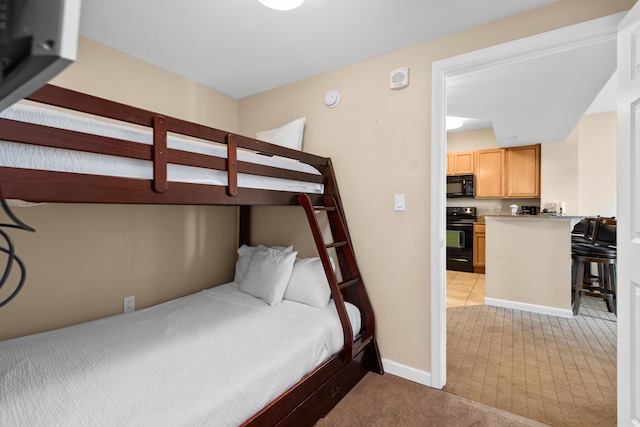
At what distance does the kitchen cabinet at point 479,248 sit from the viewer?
543 centimetres

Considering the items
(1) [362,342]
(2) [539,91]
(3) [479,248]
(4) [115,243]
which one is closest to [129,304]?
(4) [115,243]

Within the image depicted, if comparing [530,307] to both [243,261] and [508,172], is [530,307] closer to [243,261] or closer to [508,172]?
[508,172]

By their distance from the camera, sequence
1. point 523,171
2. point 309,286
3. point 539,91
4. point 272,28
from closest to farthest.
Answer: point 272,28 → point 309,286 → point 539,91 → point 523,171

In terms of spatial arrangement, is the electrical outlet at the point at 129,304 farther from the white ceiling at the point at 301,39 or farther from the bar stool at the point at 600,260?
the bar stool at the point at 600,260

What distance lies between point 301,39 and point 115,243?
75.9 inches

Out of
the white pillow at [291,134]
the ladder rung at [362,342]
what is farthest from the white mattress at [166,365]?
the white pillow at [291,134]

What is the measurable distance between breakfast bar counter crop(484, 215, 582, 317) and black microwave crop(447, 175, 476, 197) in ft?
6.01

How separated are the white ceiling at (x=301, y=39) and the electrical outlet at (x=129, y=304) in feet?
5.89

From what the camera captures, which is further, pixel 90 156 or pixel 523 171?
pixel 523 171

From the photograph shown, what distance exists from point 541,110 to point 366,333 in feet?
10.3

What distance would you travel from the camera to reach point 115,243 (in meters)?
2.26

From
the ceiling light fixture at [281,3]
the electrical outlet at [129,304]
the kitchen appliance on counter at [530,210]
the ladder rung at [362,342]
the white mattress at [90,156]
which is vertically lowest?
the ladder rung at [362,342]

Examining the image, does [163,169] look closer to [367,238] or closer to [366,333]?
[367,238]

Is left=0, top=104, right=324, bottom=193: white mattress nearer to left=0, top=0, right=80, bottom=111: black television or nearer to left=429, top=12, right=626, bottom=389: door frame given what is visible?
left=0, top=0, right=80, bottom=111: black television
